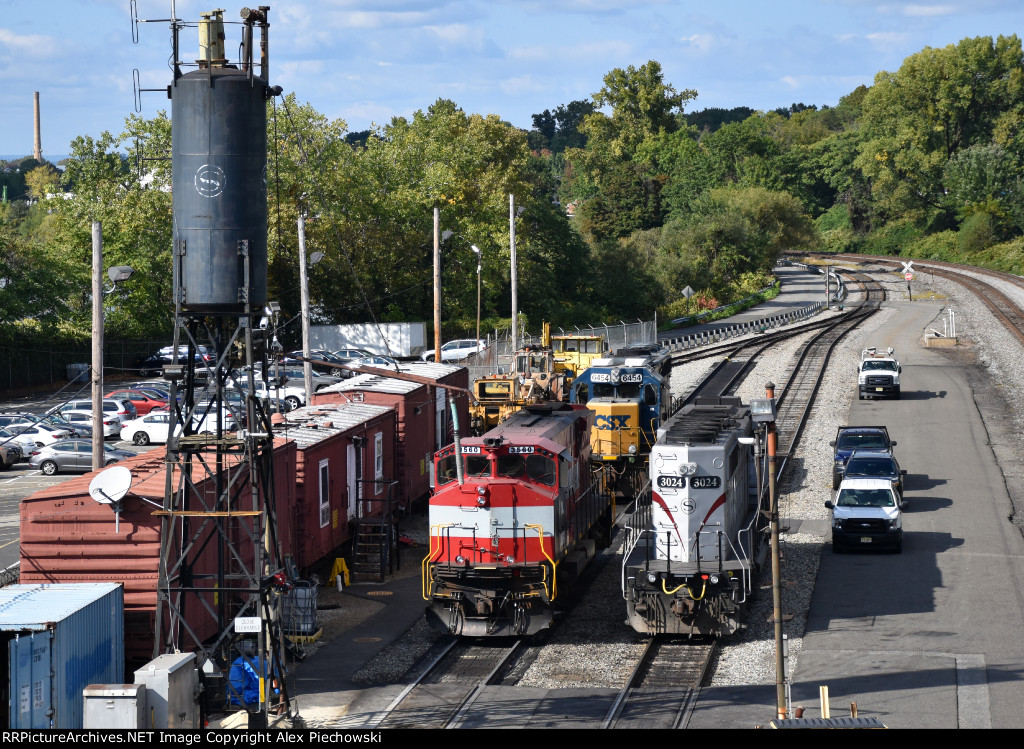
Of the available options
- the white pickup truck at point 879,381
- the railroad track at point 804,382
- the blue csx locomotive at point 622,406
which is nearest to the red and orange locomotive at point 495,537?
the blue csx locomotive at point 622,406

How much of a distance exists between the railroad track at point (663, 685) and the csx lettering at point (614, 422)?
1213 cm

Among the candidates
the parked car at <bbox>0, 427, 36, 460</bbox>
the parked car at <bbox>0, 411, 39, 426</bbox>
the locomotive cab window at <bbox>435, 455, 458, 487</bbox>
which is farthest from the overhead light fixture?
the parked car at <bbox>0, 411, 39, 426</bbox>

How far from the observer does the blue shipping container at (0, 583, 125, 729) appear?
654 inches

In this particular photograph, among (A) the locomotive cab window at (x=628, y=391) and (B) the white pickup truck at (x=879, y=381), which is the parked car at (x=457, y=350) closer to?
(B) the white pickup truck at (x=879, y=381)

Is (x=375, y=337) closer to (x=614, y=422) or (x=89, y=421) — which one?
(x=89, y=421)

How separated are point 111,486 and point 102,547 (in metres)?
1.36

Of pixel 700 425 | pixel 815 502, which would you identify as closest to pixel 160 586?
pixel 700 425

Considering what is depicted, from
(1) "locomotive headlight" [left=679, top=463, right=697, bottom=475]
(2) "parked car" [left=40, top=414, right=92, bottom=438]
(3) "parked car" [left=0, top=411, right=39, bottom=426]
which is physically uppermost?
(1) "locomotive headlight" [left=679, top=463, right=697, bottom=475]

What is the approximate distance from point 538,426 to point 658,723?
801 cm

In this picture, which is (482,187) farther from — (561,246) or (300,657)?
(300,657)

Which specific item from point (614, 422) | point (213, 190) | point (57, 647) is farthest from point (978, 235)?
point (57, 647)

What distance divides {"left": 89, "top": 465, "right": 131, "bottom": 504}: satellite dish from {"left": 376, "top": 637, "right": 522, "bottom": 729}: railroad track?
5712mm

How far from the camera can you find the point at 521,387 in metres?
39.0

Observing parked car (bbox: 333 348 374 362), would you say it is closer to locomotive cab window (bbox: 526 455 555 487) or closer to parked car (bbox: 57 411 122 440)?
parked car (bbox: 57 411 122 440)
